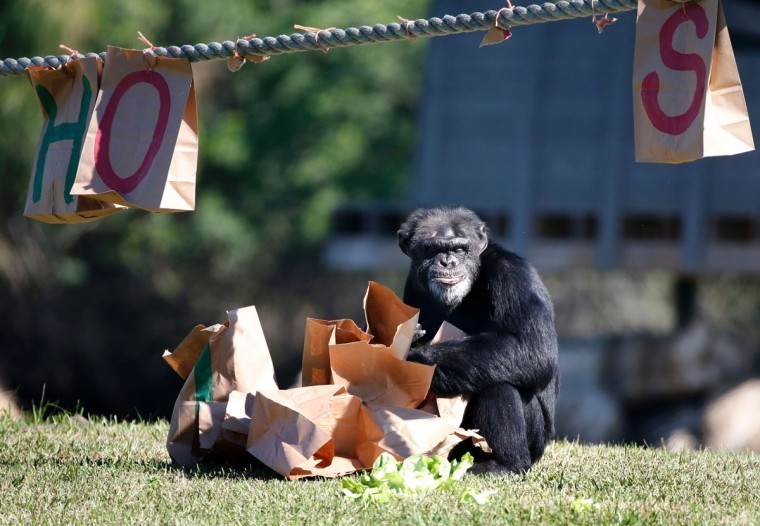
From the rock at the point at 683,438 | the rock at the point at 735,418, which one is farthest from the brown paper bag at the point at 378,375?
the rock at the point at 735,418

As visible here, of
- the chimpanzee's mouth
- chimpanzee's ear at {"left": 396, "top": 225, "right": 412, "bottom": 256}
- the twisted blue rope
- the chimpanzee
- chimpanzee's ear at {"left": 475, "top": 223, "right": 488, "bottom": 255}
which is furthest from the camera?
chimpanzee's ear at {"left": 396, "top": 225, "right": 412, "bottom": 256}

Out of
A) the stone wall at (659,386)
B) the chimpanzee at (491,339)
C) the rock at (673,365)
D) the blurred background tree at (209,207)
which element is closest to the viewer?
the chimpanzee at (491,339)

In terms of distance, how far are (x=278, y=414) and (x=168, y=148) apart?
1485mm

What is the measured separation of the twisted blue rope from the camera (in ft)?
15.8

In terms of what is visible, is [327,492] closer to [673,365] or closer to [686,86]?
[686,86]

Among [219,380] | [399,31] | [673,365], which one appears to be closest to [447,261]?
[219,380]

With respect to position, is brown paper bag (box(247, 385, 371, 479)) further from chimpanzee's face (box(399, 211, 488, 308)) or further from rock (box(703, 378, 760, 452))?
rock (box(703, 378, 760, 452))

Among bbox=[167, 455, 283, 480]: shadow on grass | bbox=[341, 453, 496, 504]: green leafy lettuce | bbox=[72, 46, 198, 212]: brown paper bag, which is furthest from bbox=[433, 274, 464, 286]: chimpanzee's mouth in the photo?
bbox=[72, 46, 198, 212]: brown paper bag

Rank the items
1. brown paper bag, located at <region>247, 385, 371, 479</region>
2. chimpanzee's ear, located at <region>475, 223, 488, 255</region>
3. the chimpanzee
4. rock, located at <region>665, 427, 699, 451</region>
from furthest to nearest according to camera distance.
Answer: rock, located at <region>665, 427, 699, 451</region>, chimpanzee's ear, located at <region>475, 223, 488, 255</region>, the chimpanzee, brown paper bag, located at <region>247, 385, 371, 479</region>

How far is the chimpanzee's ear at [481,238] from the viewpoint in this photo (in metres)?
6.73

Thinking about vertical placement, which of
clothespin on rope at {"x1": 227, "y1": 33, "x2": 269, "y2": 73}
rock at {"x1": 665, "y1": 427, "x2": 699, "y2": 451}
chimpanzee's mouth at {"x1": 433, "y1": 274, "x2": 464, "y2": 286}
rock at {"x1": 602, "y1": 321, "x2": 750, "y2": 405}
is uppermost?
clothespin on rope at {"x1": 227, "y1": 33, "x2": 269, "y2": 73}

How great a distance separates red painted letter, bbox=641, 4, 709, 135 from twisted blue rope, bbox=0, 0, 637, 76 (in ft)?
0.70

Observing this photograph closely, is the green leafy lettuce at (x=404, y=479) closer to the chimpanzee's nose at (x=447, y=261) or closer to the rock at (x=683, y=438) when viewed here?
the chimpanzee's nose at (x=447, y=261)

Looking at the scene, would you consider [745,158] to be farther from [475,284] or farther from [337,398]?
[337,398]
